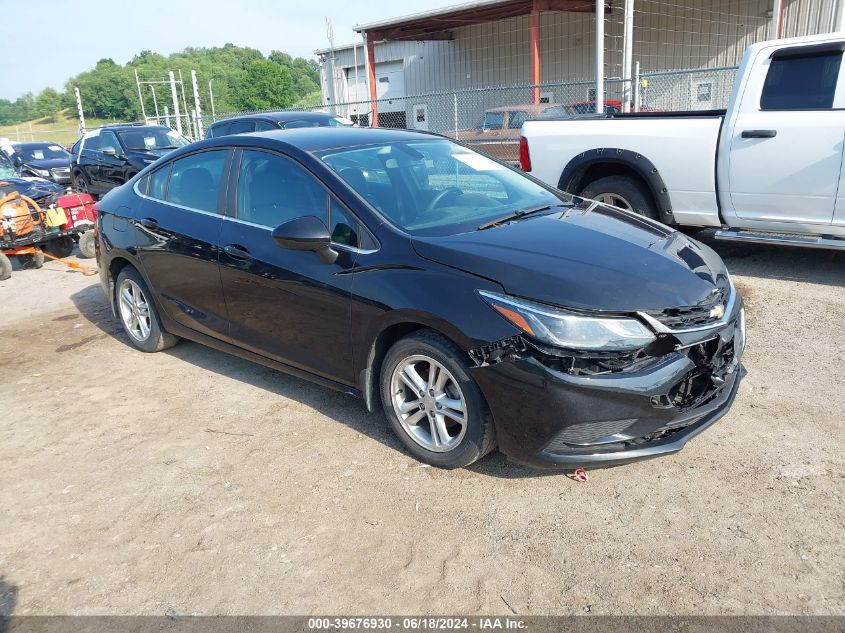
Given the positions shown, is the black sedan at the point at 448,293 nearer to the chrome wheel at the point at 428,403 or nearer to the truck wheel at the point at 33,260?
the chrome wheel at the point at 428,403

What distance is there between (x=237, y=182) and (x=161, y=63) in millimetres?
98358

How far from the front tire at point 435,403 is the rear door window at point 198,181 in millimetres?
1919

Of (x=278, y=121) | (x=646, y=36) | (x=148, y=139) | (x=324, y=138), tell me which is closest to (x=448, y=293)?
(x=324, y=138)

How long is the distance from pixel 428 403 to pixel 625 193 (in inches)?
183

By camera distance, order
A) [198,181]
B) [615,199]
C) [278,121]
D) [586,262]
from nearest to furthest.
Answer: [586,262] < [198,181] < [615,199] < [278,121]

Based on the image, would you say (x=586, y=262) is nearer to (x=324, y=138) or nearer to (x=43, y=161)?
(x=324, y=138)

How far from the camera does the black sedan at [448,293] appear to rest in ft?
10.2

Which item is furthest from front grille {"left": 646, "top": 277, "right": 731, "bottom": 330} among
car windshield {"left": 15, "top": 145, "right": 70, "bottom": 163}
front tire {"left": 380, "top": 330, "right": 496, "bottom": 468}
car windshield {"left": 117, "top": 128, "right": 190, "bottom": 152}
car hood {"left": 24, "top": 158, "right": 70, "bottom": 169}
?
car windshield {"left": 15, "top": 145, "right": 70, "bottom": 163}

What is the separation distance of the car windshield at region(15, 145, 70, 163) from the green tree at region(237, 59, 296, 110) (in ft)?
193

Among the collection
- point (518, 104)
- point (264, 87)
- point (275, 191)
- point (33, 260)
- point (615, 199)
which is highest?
point (264, 87)

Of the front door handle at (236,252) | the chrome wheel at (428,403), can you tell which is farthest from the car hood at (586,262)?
the front door handle at (236,252)

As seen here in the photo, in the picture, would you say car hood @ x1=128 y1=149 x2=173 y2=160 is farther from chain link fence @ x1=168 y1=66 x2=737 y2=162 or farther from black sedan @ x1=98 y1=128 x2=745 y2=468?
black sedan @ x1=98 y1=128 x2=745 y2=468

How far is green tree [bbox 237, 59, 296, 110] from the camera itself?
78.9 m

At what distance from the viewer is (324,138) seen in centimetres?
452
